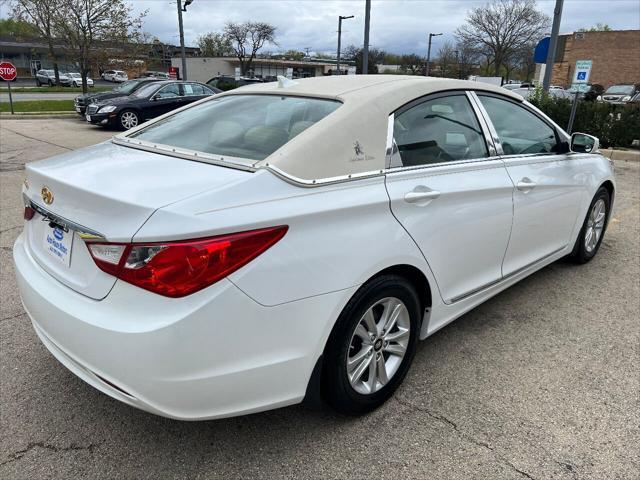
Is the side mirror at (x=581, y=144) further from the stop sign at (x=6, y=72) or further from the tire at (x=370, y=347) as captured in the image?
the stop sign at (x=6, y=72)

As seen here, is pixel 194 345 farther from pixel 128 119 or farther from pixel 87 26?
pixel 87 26

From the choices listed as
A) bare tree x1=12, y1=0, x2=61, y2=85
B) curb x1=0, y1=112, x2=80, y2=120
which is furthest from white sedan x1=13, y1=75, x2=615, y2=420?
bare tree x1=12, y1=0, x2=61, y2=85

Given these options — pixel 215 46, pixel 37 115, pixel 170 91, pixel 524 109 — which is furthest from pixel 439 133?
pixel 215 46

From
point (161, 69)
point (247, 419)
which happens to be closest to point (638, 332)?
point (247, 419)

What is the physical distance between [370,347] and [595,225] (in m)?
3.33

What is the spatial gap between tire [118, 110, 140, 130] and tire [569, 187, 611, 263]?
13.8m

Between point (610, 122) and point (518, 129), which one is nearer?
point (518, 129)

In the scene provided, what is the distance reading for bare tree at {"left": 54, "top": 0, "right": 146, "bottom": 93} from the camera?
22266 millimetres

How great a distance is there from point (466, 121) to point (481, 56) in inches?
2332

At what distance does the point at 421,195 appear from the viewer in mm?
2512

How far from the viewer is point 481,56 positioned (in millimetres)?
56312

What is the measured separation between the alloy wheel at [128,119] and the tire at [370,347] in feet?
48.5

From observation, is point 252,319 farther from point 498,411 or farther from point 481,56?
point 481,56

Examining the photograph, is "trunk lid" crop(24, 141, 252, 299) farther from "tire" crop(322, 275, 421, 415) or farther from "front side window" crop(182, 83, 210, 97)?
"front side window" crop(182, 83, 210, 97)
